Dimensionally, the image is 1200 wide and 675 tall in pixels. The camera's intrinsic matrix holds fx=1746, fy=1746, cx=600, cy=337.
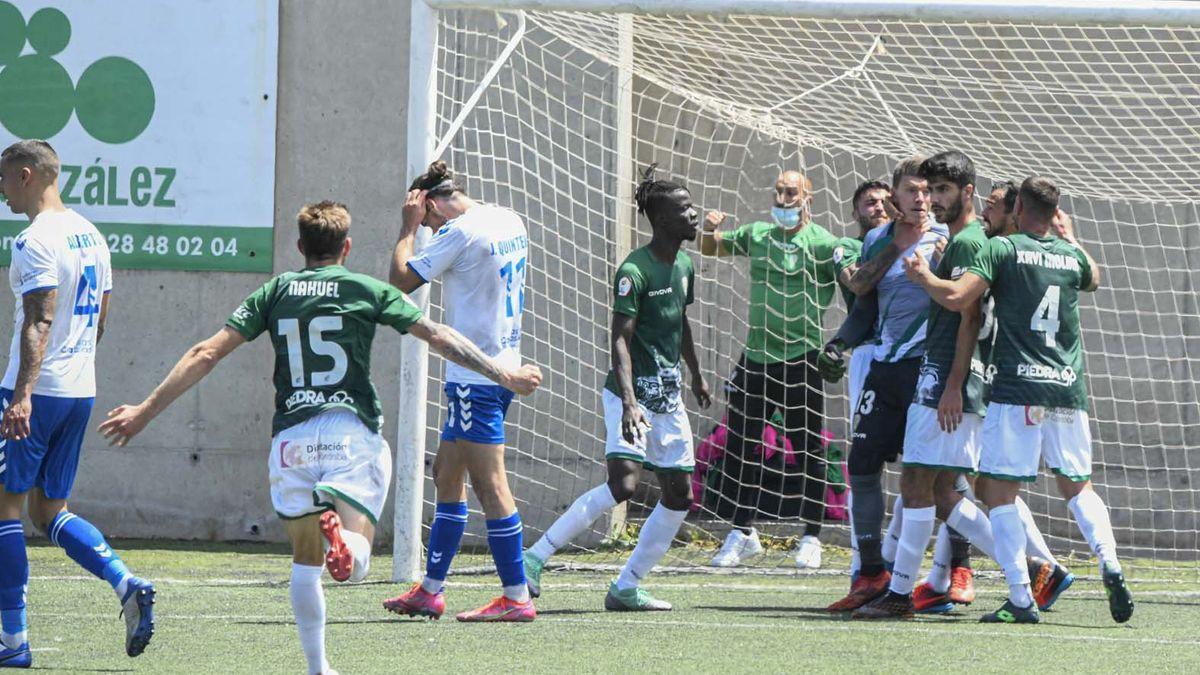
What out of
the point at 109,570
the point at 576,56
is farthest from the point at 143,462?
the point at 109,570

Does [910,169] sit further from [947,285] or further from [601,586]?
[601,586]

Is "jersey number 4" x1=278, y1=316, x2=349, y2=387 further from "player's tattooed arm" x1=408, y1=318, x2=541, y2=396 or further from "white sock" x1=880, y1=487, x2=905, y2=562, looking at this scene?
"white sock" x1=880, y1=487, x2=905, y2=562

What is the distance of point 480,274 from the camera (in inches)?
316

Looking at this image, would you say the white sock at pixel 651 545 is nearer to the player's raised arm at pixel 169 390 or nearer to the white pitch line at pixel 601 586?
the white pitch line at pixel 601 586

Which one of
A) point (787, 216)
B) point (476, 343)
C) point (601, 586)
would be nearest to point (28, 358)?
point (476, 343)

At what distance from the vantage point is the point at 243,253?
11.8 m

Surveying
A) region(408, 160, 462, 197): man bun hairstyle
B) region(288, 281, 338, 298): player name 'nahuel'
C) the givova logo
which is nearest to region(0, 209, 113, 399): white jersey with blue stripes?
region(288, 281, 338, 298): player name 'nahuel'

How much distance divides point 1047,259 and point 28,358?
4439 mm

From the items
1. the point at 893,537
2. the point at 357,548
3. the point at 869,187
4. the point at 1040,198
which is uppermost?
the point at 869,187

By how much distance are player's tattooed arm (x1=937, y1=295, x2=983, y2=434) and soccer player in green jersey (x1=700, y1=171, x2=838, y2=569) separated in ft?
9.14

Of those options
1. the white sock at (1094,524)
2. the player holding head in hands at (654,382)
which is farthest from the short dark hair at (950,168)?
the white sock at (1094,524)

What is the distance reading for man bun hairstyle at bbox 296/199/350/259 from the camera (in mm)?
6211

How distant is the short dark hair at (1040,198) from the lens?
7934 millimetres

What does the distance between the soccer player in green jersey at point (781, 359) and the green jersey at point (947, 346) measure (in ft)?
8.48
